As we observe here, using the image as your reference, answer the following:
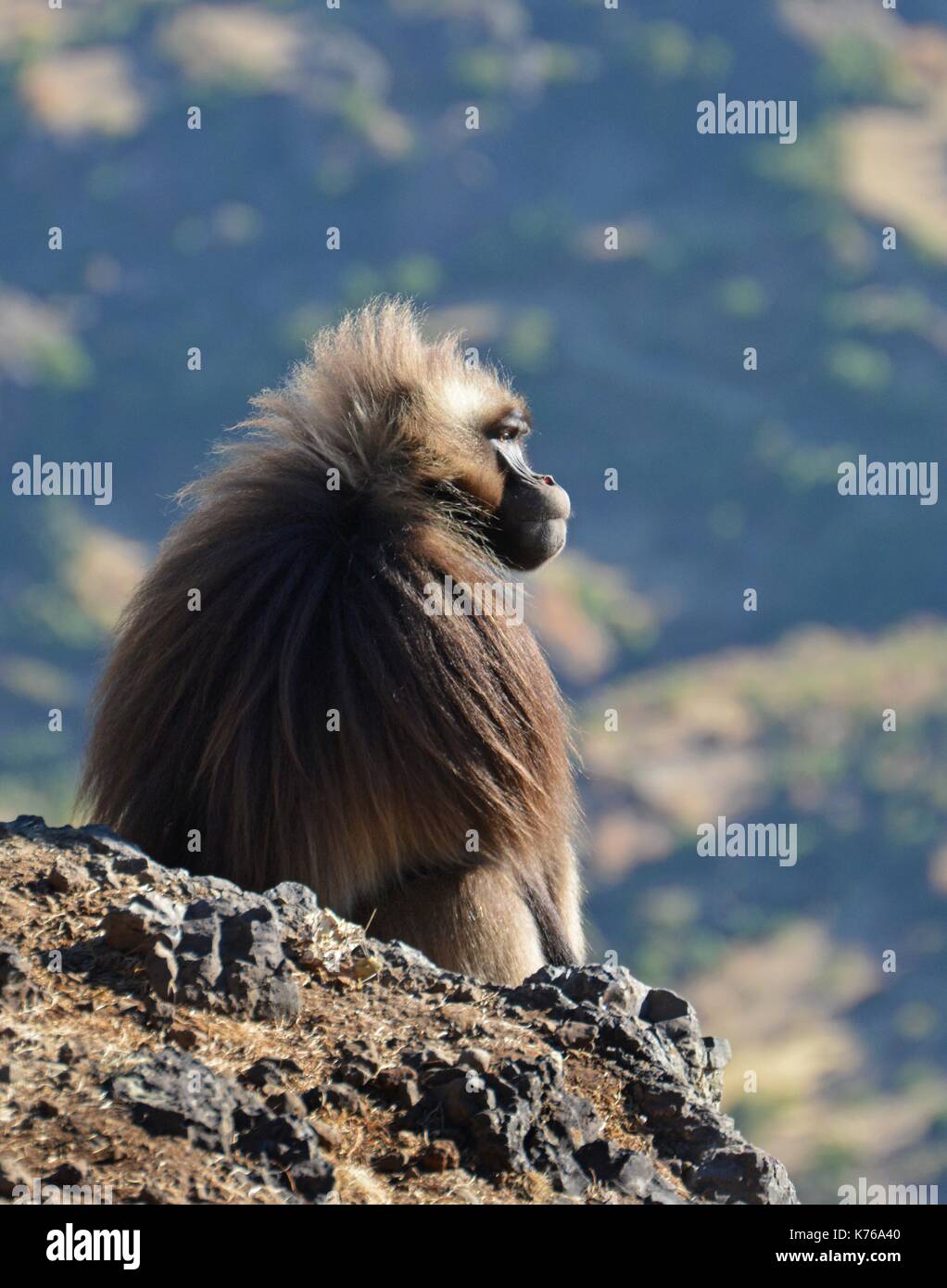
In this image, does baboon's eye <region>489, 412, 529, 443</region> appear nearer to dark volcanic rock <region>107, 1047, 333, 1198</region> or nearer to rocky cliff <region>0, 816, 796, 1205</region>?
rocky cliff <region>0, 816, 796, 1205</region>

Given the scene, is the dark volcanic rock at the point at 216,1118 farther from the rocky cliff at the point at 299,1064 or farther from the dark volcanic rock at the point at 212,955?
the dark volcanic rock at the point at 212,955

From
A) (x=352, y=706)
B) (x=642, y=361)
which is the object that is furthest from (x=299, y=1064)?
(x=642, y=361)

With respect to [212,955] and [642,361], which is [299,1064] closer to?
[212,955]

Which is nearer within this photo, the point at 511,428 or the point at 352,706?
the point at 352,706

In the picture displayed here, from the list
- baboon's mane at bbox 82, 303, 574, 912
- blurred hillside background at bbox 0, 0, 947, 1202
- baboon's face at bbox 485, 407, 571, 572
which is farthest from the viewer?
blurred hillside background at bbox 0, 0, 947, 1202

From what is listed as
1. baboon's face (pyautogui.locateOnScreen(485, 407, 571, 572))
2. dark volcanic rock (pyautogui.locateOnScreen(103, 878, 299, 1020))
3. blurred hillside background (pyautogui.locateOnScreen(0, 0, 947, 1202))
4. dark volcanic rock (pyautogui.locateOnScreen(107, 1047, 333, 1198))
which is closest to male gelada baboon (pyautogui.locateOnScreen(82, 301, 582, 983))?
baboon's face (pyautogui.locateOnScreen(485, 407, 571, 572))

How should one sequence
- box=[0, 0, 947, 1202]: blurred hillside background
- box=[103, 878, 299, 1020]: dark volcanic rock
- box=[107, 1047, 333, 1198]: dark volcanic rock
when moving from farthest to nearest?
box=[0, 0, 947, 1202]: blurred hillside background, box=[103, 878, 299, 1020]: dark volcanic rock, box=[107, 1047, 333, 1198]: dark volcanic rock

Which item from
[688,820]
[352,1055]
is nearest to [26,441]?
[688,820]

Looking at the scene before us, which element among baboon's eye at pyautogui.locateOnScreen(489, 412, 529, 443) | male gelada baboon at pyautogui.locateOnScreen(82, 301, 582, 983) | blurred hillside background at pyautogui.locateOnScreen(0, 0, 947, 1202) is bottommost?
male gelada baboon at pyautogui.locateOnScreen(82, 301, 582, 983)

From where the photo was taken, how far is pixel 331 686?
199 inches

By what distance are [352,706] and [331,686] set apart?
0.10m

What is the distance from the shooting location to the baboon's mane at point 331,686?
4.96 meters

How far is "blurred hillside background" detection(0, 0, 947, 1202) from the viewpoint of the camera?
26.5 meters

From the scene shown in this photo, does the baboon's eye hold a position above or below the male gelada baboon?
above
